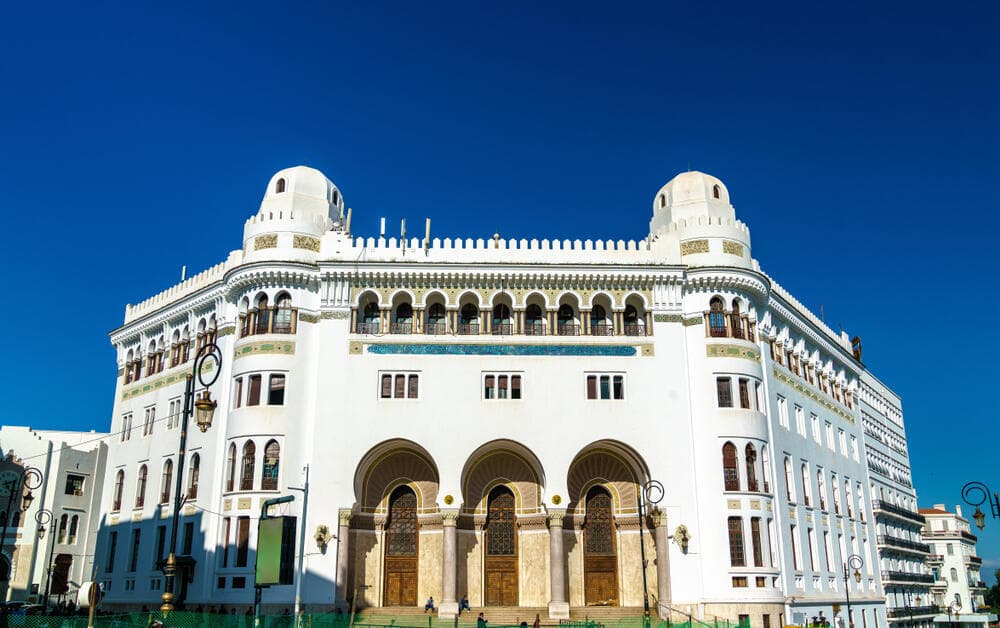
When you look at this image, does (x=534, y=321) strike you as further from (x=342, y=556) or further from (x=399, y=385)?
(x=342, y=556)

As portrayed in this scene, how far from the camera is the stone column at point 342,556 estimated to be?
38.8 meters

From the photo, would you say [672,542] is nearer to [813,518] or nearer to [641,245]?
[813,518]

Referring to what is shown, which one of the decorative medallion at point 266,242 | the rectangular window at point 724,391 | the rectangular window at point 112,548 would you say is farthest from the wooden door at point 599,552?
the rectangular window at point 112,548

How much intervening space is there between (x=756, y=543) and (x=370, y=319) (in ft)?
68.8

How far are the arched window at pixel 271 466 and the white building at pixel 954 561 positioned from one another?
2776 inches

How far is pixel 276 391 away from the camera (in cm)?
4156

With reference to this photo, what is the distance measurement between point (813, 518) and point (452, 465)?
66.4 feet

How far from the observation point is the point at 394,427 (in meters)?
40.9

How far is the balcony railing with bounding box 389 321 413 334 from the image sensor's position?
43.4 meters

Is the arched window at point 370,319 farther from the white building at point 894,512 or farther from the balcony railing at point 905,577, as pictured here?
the balcony railing at point 905,577

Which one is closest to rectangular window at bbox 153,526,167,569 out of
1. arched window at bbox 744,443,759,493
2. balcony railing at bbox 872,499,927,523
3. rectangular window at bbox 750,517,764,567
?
rectangular window at bbox 750,517,764,567

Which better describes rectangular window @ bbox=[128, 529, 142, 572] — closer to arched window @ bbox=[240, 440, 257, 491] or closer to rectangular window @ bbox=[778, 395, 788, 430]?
arched window @ bbox=[240, 440, 257, 491]

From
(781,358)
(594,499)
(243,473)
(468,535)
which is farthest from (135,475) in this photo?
(781,358)

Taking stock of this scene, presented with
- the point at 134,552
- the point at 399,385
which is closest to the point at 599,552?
the point at 399,385
